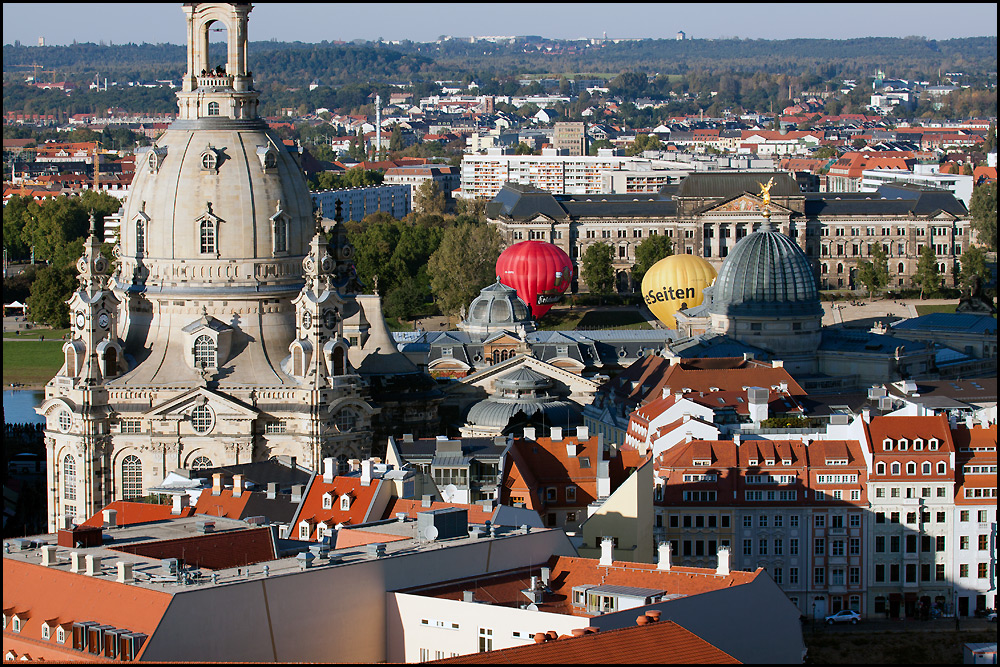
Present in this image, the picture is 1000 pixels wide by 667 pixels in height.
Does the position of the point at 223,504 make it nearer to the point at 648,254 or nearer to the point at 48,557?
the point at 48,557

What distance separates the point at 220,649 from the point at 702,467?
3392cm

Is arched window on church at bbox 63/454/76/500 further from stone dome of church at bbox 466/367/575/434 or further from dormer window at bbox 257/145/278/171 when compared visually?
stone dome of church at bbox 466/367/575/434

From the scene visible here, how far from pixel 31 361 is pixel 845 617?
8471 centimetres

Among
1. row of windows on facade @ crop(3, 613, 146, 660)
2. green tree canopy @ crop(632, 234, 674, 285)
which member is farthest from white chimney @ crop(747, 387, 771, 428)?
green tree canopy @ crop(632, 234, 674, 285)

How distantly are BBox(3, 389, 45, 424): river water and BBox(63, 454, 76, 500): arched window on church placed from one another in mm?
30360

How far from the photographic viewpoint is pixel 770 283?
119 m

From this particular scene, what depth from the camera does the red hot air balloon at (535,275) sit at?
168750mm

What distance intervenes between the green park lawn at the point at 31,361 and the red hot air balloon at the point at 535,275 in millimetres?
31229

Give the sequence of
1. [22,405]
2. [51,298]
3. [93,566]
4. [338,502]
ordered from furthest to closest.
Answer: [51,298] → [22,405] → [338,502] → [93,566]

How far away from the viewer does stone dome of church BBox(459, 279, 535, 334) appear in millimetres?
133125

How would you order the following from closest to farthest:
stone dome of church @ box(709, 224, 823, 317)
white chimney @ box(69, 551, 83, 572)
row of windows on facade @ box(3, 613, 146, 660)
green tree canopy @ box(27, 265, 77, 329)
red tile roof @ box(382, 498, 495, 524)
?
row of windows on facade @ box(3, 613, 146, 660)
white chimney @ box(69, 551, 83, 572)
red tile roof @ box(382, 498, 495, 524)
stone dome of church @ box(709, 224, 823, 317)
green tree canopy @ box(27, 265, 77, 329)

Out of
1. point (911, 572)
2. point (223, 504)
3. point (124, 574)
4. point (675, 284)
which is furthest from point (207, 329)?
point (675, 284)

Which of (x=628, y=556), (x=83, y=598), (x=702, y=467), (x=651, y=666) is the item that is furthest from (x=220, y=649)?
(x=702, y=467)

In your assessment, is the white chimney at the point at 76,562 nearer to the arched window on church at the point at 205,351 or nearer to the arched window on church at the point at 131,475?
the arched window on church at the point at 131,475
